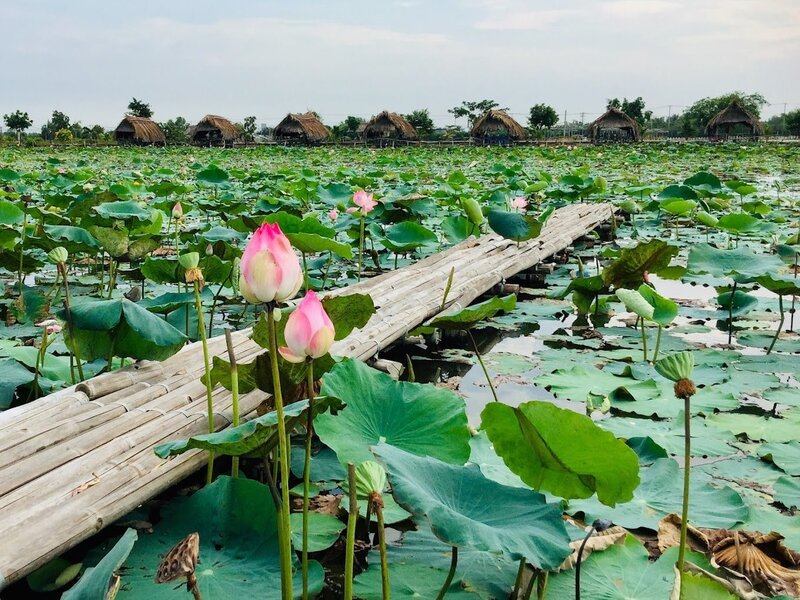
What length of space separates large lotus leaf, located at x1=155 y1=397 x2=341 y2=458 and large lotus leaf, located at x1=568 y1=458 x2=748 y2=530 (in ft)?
1.77

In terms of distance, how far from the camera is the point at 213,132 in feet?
92.6

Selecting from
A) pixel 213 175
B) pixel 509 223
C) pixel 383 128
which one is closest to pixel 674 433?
pixel 509 223

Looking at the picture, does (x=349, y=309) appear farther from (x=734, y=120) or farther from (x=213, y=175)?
(x=734, y=120)

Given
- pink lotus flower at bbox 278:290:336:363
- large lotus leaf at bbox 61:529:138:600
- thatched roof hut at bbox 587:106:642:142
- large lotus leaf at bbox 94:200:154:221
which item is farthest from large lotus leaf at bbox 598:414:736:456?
thatched roof hut at bbox 587:106:642:142

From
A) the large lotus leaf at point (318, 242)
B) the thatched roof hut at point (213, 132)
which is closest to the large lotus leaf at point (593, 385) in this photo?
the large lotus leaf at point (318, 242)

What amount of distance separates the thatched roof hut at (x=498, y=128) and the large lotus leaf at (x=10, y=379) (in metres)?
25.8

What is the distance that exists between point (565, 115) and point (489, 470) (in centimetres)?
4165

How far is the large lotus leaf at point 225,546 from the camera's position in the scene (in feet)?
3.39

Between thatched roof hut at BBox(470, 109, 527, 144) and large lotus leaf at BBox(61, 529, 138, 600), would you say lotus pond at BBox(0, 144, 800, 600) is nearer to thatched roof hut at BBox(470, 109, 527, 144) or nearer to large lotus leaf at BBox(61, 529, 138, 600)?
large lotus leaf at BBox(61, 529, 138, 600)

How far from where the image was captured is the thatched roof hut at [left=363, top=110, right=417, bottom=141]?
88.6 feet

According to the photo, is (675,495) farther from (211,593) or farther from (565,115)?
(565,115)

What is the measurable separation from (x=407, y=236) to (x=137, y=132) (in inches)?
1002

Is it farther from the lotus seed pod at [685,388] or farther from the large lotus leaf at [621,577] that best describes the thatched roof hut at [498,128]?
the lotus seed pod at [685,388]

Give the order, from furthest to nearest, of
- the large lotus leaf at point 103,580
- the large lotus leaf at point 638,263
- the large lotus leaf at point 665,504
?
the large lotus leaf at point 638,263
the large lotus leaf at point 665,504
the large lotus leaf at point 103,580
